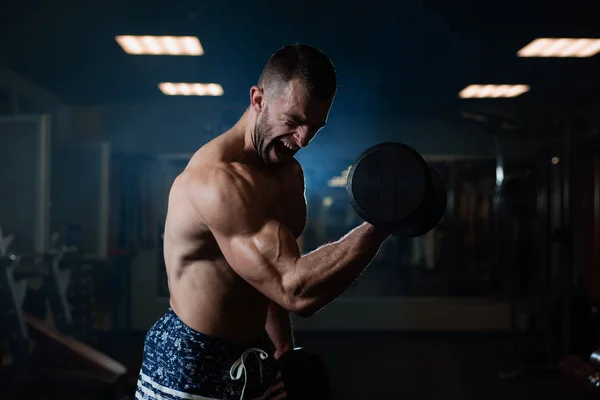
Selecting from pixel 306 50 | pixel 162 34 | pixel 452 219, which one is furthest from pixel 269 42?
pixel 306 50

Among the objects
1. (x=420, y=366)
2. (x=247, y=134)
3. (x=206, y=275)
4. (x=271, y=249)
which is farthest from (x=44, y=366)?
(x=271, y=249)

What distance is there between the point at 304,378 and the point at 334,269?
42cm

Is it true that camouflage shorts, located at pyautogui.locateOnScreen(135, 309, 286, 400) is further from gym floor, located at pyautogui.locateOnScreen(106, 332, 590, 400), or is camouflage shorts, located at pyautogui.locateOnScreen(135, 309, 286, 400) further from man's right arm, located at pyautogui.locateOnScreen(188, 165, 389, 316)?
gym floor, located at pyautogui.locateOnScreen(106, 332, 590, 400)

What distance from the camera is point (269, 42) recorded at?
3545 millimetres

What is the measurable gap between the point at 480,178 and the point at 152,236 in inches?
115

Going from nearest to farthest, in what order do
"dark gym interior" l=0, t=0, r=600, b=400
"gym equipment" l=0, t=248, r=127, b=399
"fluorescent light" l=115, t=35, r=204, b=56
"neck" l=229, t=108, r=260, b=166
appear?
"neck" l=229, t=108, r=260, b=166 → "gym equipment" l=0, t=248, r=127, b=399 → "dark gym interior" l=0, t=0, r=600, b=400 → "fluorescent light" l=115, t=35, r=204, b=56

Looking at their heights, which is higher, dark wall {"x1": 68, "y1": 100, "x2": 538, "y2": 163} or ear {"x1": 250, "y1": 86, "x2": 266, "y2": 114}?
dark wall {"x1": 68, "y1": 100, "x2": 538, "y2": 163}

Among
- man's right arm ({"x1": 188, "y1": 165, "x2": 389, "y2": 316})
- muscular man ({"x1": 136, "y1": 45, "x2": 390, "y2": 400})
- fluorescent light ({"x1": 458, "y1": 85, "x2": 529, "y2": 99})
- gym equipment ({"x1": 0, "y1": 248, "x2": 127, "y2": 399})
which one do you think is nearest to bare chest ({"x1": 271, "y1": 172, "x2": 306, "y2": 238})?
muscular man ({"x1": 136, "y1": 45, "x2": 390, "y2": 400})

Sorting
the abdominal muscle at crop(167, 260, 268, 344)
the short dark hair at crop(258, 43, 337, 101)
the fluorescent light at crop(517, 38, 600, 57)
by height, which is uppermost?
the fluorescent light at crop(517, 38, 600, 57)

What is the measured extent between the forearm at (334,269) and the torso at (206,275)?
8.7 inches

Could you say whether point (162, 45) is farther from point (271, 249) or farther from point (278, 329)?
point (271, 249)

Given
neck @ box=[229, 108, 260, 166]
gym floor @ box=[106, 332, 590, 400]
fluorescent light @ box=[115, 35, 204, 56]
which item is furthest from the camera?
fluorescent light @ box=[115, 35, 204, 56]

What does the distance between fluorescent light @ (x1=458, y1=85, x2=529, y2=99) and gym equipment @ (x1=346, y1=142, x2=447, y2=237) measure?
3824mm

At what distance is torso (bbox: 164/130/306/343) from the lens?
1059mm
